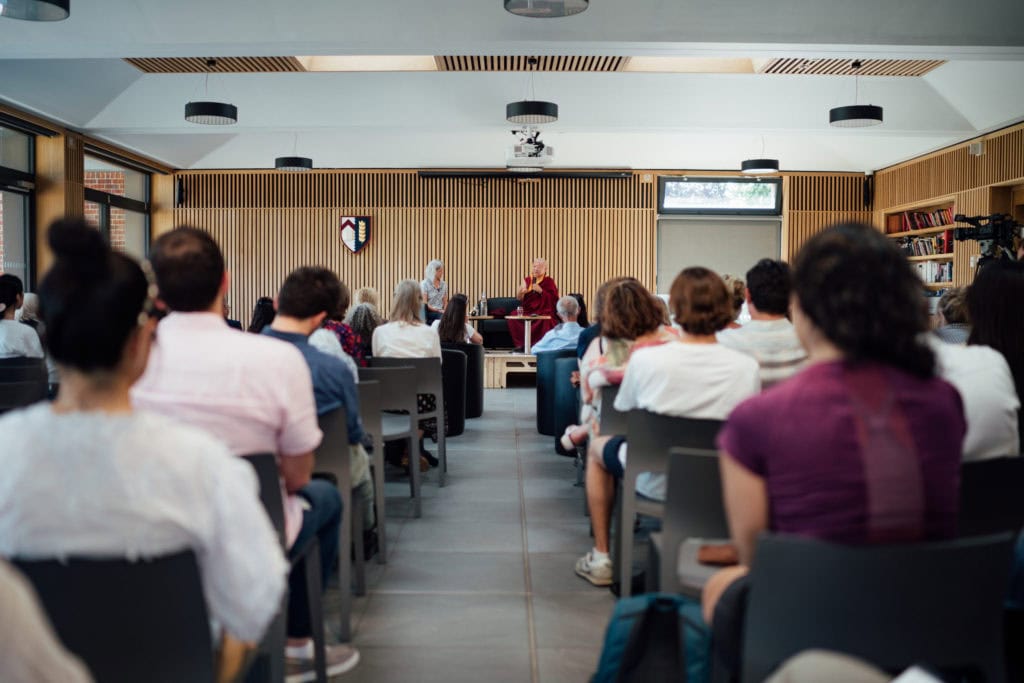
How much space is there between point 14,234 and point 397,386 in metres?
7.14

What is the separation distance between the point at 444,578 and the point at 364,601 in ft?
1.33

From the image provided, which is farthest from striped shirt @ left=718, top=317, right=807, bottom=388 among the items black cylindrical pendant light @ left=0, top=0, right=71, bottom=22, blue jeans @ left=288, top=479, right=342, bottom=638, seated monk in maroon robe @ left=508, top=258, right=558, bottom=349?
seated monk in maroon robe @ left=508, top=258, right=558, bottom=349

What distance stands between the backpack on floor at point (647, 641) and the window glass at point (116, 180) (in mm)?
11000

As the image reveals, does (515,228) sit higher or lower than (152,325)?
higher

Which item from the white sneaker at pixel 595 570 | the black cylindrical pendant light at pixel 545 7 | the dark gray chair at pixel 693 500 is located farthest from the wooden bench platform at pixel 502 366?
the dark gray chair at pixel 693 500

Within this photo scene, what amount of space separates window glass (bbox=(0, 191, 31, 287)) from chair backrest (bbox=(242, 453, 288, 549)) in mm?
8682

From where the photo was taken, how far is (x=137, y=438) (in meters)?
1.27

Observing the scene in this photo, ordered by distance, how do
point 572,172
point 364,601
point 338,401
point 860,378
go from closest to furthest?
point 860,378 → point 338,401 → point 364,601 → point 572,172

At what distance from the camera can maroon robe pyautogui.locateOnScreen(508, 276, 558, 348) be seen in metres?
11.6

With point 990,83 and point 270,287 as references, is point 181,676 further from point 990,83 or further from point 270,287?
point 270,287

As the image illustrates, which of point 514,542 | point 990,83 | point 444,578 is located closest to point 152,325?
point 444,578

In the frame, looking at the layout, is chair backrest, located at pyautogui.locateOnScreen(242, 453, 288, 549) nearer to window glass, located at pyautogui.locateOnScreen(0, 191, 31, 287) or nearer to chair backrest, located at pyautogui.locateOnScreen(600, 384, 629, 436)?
chair backrest, located at pyautogui.locateOnScreen(600, 384, 629, 436)

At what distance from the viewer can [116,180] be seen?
38.6ft

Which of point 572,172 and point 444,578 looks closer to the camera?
point 444,578
